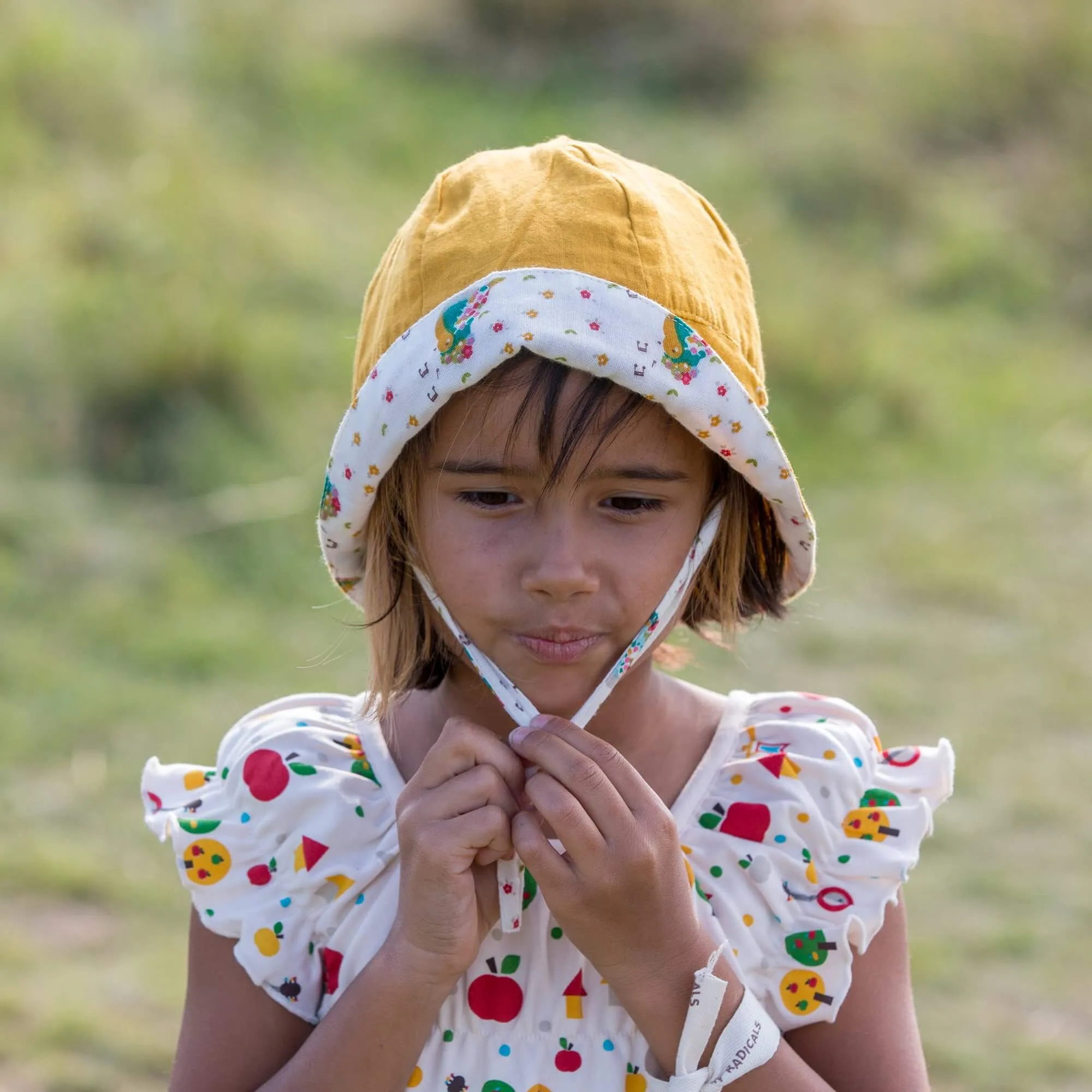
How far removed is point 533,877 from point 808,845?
0.35 meters

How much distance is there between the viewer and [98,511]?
5098 millimetres

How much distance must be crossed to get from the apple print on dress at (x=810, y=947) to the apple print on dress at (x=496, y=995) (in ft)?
1.06

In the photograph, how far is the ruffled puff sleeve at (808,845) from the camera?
184 centimetres

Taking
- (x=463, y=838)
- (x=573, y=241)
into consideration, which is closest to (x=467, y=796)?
(x=463, y=838)

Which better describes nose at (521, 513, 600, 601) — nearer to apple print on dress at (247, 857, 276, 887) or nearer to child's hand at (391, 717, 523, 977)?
child's hand at (391, 717, 523, 977)

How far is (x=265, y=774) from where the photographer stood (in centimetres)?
195

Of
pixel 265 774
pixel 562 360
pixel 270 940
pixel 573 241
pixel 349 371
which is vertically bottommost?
pixel 270 940

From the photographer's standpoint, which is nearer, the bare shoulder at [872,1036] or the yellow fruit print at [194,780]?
the bare shoulder at [872,1036]

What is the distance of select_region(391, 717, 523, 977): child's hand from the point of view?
168 centimetres

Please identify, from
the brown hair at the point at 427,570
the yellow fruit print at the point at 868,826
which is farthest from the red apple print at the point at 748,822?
the brown hair at the point at 427,570

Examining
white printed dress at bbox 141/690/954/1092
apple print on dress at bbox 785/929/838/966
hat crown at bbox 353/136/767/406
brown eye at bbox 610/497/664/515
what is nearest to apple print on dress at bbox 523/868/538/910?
white printed dress at bbox 141/690/954/1092

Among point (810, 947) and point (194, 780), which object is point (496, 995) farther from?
point (194, 780)

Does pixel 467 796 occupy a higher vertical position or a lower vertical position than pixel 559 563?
lower

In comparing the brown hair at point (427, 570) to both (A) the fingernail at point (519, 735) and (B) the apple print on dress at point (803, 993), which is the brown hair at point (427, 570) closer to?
(A) the fingernail at point (519, 735)
